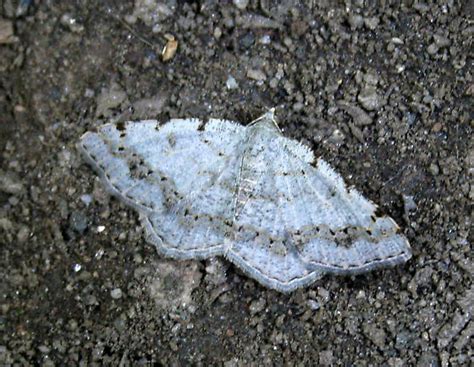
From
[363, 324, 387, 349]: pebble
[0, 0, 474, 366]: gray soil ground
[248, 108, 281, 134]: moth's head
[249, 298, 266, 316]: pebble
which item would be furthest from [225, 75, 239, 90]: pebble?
[363, 324, 387, 349]: pebble

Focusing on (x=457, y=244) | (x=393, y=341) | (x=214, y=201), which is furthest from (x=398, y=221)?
(x=214, y=201)

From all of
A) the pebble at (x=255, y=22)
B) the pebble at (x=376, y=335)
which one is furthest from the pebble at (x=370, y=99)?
the pebble at (x=376, y=335)

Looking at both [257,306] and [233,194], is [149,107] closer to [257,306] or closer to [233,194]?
[233,194]

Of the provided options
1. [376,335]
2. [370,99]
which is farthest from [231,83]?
[376,335]

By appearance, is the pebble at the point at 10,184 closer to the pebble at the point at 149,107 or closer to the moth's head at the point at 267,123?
the pebble at the point at 149,107

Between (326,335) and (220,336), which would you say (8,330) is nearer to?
(220,336)

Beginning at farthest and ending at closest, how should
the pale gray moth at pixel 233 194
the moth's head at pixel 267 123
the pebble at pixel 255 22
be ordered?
the pebble at pixel 255 22
the moth's head at pixel 267 123
the pale gray moth at pixel 233 194

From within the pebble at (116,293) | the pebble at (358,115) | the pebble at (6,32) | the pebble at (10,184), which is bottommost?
the pebble at (116,293)
